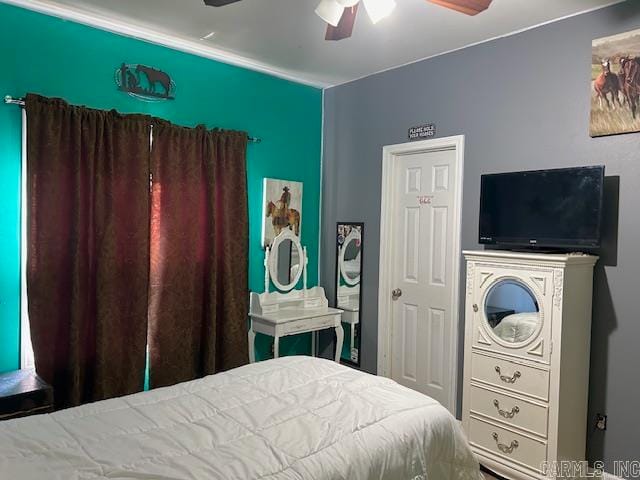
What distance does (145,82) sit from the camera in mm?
3230

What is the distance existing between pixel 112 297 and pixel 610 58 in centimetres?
324

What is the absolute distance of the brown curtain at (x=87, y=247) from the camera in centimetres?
276

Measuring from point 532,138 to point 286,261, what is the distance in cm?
212

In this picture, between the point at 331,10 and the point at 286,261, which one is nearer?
the point at 331,10

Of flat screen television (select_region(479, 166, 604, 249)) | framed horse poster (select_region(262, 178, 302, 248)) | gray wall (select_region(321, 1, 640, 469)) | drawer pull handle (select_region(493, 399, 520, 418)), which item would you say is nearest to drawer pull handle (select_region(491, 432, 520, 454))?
drawer pull handle (select_region(493, 399, 520, 418))

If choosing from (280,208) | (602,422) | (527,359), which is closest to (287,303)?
(280,208)

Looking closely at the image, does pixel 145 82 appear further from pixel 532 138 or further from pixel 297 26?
pixel 532 138

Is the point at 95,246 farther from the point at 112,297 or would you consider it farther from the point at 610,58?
the point at 610,58

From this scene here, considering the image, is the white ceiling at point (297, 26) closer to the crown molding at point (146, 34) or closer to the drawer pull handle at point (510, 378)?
the crown molding at point (146, 34)

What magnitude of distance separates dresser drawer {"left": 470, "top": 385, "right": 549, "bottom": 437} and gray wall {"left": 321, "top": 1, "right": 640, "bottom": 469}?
0.41 meters

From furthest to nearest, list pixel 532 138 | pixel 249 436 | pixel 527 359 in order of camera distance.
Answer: pixel 532 138, pixel 527 359, pixel 249 436

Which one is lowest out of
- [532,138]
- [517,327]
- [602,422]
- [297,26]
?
[602,422]

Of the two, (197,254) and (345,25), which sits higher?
(345,25)

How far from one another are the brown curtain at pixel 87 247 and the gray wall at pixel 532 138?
1.80 metres
